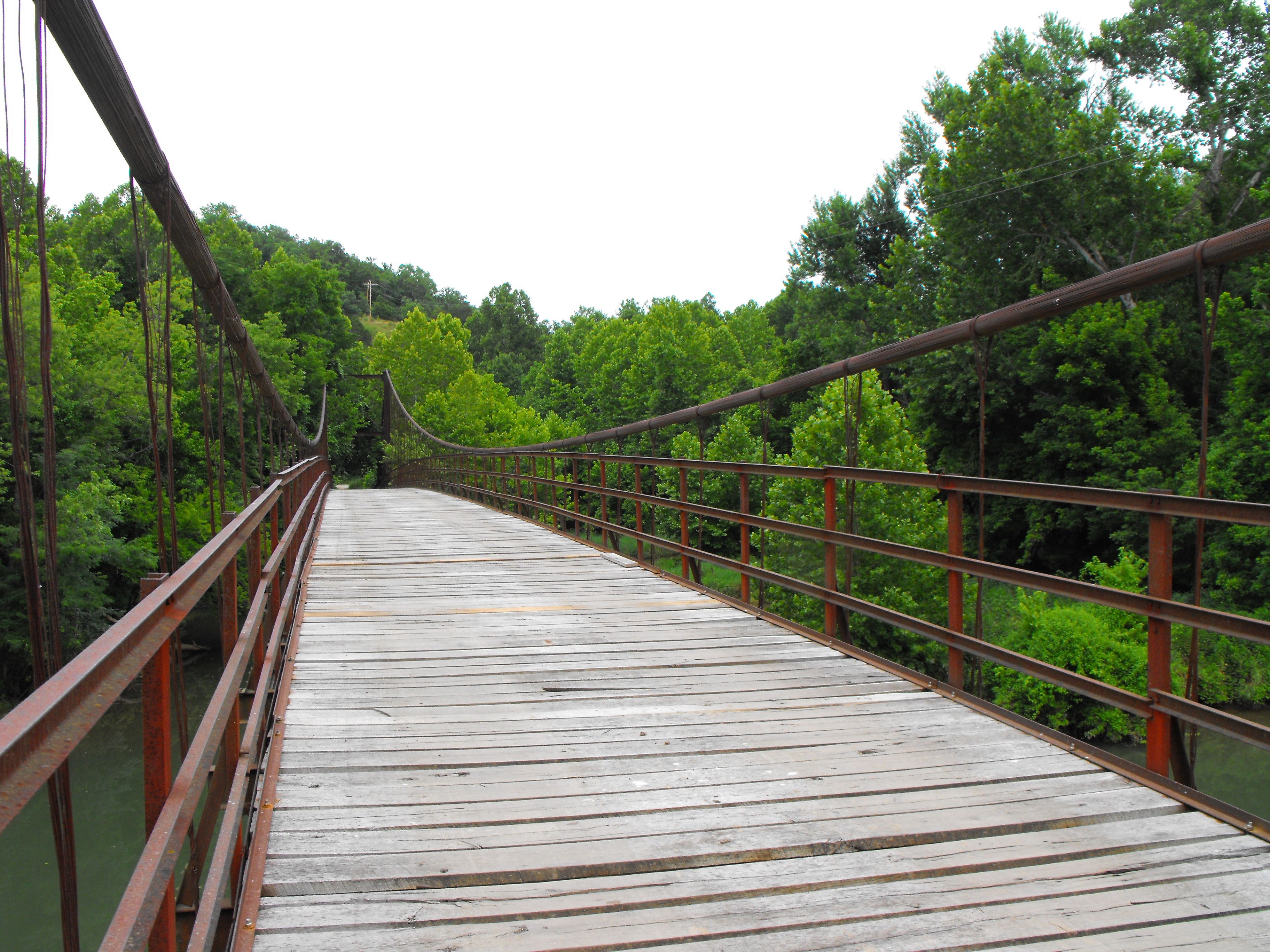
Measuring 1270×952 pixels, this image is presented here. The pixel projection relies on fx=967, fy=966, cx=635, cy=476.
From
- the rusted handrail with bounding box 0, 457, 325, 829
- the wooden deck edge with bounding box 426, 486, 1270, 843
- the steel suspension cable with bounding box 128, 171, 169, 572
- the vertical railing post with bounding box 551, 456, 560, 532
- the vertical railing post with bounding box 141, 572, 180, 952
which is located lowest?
the wooden deck edge with bounding box 426, 486, 1270, 843

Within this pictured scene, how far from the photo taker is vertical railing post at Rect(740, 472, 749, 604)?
5207 millimetres

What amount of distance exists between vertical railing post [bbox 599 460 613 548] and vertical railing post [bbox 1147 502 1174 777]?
17.6ft

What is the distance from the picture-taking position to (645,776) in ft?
9.13

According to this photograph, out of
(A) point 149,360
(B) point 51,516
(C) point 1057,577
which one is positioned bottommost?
(C) point 1057,577

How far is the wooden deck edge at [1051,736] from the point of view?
7.94ft

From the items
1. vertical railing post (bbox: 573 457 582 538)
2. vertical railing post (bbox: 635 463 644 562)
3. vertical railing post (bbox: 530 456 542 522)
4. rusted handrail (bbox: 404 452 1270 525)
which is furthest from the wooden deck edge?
vertical railing post (bbox: 530 456 542 522)

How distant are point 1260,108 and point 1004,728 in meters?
25.9

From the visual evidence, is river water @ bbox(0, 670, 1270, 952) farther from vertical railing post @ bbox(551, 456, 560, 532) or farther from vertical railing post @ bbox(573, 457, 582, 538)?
vertical railing post @ bbox(573, 457, 582, 538)

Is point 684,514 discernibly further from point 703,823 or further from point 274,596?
point 703,823

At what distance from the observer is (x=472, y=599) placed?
594 centimetres

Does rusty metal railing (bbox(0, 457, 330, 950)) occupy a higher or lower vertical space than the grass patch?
lower

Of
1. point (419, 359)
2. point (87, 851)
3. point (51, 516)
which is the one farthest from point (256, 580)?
point (419, 359)

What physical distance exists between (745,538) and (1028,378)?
20.8 meters

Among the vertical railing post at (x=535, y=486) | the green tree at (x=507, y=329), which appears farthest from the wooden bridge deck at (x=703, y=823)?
the green tree at (x=507, y=329)
